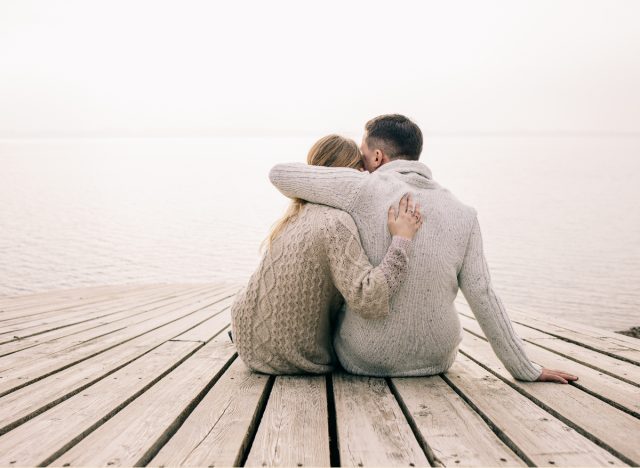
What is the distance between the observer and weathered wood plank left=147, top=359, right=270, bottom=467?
1.85 metres

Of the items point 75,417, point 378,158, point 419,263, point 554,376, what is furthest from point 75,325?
point 554,376

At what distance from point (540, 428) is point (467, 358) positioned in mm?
1212

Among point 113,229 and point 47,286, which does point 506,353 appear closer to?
point 47,286

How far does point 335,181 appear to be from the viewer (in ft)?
8.65

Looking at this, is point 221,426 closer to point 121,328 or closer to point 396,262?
point 396,262

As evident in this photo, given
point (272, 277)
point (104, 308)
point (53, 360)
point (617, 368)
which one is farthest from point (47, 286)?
point (617, 368)

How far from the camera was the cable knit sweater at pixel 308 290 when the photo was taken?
2555 millimetres

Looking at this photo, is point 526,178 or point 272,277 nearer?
point 272,277

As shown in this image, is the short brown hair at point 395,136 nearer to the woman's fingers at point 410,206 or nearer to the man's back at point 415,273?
the man's back at point 415,273

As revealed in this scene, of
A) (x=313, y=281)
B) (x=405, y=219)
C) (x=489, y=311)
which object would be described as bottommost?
(x=489, y=311)

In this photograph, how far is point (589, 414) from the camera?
2.29 meters

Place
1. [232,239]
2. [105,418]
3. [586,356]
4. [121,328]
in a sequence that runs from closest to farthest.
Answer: [105,418]
[586,356]
[121,328]
[232,239]

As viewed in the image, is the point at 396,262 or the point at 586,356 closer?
the point at 396,262

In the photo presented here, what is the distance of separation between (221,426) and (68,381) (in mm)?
1068
